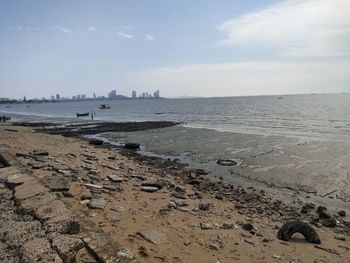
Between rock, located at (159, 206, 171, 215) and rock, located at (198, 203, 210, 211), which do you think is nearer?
rock, located at (159, 206, 171, 215)

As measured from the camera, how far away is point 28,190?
6.90m

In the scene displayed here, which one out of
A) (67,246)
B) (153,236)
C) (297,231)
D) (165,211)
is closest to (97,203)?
(165,211)

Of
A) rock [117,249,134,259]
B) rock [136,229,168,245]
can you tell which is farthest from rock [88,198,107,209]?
rock [117,249,134,259]

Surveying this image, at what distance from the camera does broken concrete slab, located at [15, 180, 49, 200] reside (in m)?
6.58

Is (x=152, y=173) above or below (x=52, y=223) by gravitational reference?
below

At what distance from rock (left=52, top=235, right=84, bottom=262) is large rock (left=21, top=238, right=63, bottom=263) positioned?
3.1 inches

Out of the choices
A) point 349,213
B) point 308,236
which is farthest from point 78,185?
point 349,213

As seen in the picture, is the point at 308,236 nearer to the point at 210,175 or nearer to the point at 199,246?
the point at 199,246

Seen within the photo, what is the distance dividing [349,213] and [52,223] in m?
8.62

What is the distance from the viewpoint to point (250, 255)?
6.29 metres

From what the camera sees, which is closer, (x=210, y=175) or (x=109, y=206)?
(x=109, y=206)

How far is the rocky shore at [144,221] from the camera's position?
4.70m

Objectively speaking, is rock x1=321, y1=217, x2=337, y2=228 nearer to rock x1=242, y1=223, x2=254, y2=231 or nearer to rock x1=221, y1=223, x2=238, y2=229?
rock x1=242, y1=223, x2=254, y2=231

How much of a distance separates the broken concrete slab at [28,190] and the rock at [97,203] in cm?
123
